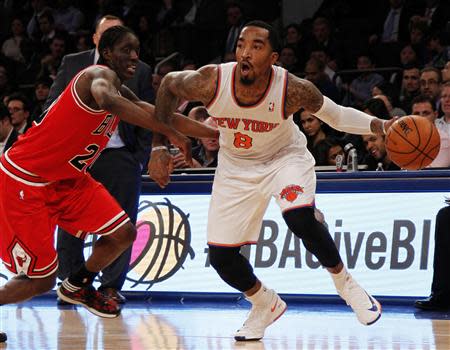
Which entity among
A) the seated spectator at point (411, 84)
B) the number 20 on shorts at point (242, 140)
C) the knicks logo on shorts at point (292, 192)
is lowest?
the knicks logo on shorts at point (292, 192)

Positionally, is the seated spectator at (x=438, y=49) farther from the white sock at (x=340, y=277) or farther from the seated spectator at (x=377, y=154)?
the white sock at (x=340, y=277)

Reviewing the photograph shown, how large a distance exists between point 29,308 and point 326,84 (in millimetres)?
4534

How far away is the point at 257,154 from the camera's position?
240 inches

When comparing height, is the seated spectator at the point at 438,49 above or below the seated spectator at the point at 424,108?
above

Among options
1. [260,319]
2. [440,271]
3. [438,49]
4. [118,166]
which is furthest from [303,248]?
[438,49]

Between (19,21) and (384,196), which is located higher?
(19,21)

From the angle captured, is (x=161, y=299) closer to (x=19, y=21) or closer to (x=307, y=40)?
(x=307, y=40)

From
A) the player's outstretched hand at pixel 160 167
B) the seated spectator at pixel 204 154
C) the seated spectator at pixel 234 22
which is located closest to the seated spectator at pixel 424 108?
the seated spectator at pixel 204 154

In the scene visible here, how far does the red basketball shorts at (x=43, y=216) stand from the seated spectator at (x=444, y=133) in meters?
2.94

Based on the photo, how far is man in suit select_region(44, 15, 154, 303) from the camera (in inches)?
305

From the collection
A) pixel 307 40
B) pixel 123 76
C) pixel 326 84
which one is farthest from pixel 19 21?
pixel 123 76

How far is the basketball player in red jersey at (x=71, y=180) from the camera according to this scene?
5.95 m

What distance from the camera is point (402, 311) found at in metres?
7.23

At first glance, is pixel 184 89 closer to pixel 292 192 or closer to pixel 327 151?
pixel 292 192
